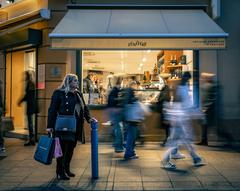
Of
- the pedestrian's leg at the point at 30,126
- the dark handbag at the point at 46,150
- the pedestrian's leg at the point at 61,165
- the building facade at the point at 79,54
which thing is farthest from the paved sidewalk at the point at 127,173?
the building facade at the point at 79,54

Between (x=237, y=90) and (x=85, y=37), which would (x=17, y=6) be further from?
(x=237, y=90)

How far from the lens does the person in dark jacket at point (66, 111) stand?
7305mm

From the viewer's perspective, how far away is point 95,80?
1209cm

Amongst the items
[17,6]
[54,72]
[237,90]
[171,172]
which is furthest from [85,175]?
[17,6]

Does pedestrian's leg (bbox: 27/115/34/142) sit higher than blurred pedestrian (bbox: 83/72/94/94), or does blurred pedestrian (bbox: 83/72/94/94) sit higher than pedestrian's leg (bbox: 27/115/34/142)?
blurred pedestrian (bbox: 83/72/94/94)

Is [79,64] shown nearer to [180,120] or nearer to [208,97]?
[208,97]

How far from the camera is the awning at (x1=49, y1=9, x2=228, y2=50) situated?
9.89 meters

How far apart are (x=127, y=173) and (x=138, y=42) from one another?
11.0 ft

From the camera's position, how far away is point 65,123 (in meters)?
7.24

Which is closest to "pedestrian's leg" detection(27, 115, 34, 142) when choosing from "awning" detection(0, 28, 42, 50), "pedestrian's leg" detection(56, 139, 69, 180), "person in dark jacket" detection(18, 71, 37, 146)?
"person in dark jacket" detection(18, 71, 37, 146)

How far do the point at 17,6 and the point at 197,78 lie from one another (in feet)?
19.8

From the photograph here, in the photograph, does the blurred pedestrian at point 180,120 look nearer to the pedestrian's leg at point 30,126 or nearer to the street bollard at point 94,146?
the street bollard at point 94,146

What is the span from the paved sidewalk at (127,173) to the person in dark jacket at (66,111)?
0.34m

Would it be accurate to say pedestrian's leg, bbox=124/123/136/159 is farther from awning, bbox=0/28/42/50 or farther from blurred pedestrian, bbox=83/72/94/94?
awning, bbox=0/28/42/50
